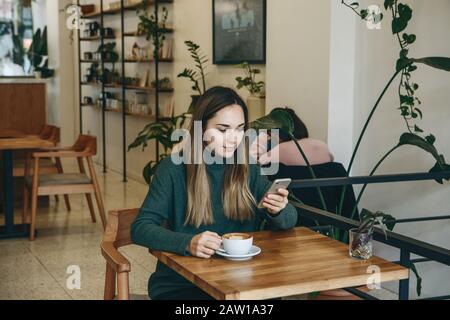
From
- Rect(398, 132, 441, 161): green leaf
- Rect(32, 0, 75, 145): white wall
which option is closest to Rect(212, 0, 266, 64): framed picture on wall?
Rect(398, 132, 441, 161): green leaf

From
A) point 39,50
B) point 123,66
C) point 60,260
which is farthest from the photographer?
point 39,50

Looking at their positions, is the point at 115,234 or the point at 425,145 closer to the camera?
the point at 115,234

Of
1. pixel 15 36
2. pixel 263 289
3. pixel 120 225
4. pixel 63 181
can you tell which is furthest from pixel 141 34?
pixel 263 289

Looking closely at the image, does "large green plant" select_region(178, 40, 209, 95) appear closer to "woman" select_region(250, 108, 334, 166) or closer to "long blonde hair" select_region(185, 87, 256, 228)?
"woman" select_region(250, 108, 334, 166)

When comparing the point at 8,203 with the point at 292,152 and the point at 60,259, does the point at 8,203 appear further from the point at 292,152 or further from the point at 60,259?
the point at 292,152

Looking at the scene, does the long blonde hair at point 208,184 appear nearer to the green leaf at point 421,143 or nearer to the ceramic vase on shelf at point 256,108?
the green leaf at point 421,143

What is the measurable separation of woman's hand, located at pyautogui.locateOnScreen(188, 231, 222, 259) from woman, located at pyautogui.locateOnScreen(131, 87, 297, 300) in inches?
9.7

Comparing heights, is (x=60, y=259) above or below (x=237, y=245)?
below

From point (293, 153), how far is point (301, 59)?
2.73 feet

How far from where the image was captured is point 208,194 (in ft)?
6.77

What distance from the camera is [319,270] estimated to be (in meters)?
1.66

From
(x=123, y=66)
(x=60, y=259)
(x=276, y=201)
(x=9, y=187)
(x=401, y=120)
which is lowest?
(x=60, y=259)

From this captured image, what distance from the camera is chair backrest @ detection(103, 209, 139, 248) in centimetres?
217

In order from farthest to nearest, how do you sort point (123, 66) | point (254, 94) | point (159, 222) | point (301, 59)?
point (123, 66) → point (254, 94) → point (301, 59) → point (159, 222)
